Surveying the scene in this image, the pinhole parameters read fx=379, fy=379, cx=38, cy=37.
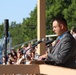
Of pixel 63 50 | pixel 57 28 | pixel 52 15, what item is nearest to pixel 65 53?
pixel 63 50

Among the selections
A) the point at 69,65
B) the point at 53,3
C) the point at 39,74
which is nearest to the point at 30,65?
the point at 39,74

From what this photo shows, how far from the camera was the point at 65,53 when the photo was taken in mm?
4172

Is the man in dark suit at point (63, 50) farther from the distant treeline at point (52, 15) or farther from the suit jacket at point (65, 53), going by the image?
the distant treeline at point (52, 15)

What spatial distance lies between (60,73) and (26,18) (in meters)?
43.9

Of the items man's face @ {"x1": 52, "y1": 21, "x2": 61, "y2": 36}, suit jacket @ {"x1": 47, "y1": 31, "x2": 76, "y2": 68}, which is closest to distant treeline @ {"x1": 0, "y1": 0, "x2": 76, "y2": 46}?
man's face @ {"x1": 52, "y1": 21, "x2": 61, "y2": 36}

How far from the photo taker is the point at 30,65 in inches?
180

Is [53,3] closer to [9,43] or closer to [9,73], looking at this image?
[9,43]

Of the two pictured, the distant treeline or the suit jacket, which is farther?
the distant treeline

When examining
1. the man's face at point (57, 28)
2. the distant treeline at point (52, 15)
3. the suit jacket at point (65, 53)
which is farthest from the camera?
the distant treeline at point (52, 15)

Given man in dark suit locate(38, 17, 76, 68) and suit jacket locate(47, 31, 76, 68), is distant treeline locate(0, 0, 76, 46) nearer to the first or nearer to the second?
man in dark suit locate(38, 17, 76, 68)

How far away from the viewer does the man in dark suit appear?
165 inches

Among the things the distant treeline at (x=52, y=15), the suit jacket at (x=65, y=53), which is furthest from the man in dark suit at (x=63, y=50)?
the distant treeline at (x=52, y=15)

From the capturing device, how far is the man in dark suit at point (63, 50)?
4.18 metres

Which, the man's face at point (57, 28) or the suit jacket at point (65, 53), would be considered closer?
the suit jacket at point (65, 53)
